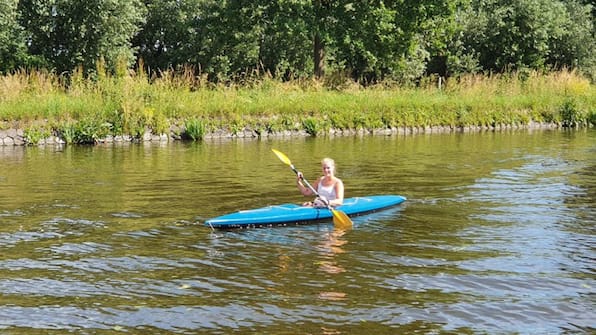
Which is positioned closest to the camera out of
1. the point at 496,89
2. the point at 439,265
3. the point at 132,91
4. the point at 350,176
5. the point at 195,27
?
the point at 439,265

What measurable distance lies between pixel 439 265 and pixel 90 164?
394 inches

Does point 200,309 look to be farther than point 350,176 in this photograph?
No

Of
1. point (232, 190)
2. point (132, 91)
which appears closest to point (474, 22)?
point (132, 91)

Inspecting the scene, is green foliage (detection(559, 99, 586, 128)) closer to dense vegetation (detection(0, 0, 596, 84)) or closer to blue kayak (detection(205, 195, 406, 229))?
dense vegetation (detection(0, 0, 596, 84))

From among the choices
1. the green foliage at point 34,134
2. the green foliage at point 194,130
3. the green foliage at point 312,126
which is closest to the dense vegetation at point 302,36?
the green foliage at point 312,126

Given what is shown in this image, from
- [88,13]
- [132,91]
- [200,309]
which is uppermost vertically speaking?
[88,13]

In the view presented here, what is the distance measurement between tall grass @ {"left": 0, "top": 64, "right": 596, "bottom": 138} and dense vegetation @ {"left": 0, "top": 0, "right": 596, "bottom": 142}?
0.15 ft

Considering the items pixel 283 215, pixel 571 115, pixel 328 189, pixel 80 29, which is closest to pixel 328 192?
pixel 328 189

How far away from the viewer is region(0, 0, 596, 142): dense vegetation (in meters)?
21.4

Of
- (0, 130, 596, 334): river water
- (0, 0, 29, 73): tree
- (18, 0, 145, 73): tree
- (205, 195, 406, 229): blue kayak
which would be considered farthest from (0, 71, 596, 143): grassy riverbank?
(205, 195, 406, 229): blue kayak

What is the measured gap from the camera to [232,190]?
12.2m

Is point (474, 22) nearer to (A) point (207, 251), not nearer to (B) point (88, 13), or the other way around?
(B) point (88, 13)

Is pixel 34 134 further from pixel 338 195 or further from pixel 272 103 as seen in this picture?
pixel 338 195

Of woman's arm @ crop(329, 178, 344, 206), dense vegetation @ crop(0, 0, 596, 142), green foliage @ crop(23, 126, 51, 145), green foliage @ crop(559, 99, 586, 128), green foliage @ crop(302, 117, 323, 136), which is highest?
dense vegetation @ crop(0, 0, 596, 142)
